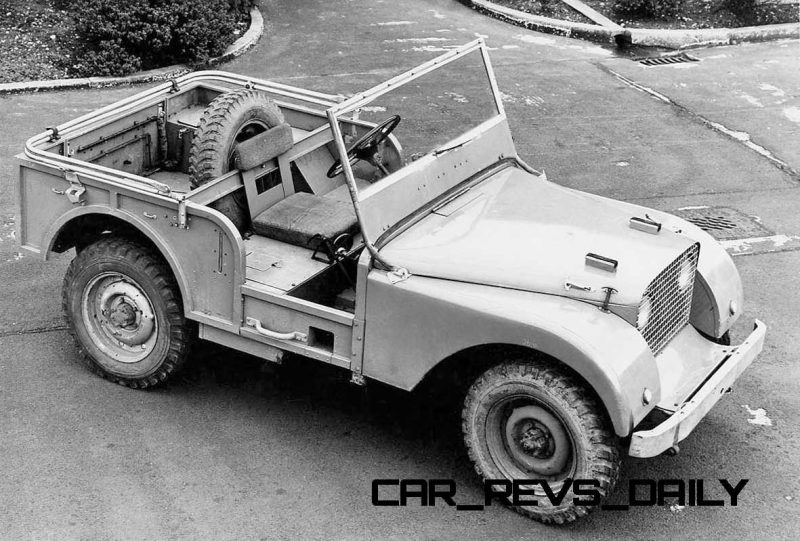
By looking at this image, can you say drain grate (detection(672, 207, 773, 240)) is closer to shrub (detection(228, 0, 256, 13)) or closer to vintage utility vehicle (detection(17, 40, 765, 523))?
vintage utility vehicle (detection(17, 40, 765, 523))

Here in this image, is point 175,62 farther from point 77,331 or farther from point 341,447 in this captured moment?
point 341,447

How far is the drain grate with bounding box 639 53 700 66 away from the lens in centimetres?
1155

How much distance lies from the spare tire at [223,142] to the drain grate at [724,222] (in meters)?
3.71

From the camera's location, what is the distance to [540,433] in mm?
4617

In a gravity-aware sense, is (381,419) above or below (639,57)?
below

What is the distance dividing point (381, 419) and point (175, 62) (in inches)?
267

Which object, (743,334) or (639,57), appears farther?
(639,57)

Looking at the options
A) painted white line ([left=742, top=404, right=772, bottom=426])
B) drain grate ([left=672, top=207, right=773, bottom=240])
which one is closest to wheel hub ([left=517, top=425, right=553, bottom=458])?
Result: painted white line ([left=742, top=404, right=772, bottom=426])

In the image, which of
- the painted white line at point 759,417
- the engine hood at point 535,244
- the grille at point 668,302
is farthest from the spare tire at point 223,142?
the painted white line at point 759,417

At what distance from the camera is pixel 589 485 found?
448 centimetres

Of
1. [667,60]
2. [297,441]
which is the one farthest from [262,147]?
[667,60]

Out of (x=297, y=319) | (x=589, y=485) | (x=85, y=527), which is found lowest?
(x=85, y=527)

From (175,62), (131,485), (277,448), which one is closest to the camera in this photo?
(131,485)

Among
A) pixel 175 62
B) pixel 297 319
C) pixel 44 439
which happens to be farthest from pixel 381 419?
pixel 175 62
